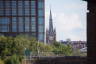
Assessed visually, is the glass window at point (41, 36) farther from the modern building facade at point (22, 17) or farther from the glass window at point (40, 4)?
the glass window at point (40, 4)

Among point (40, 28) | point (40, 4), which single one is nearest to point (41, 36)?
point (40, 28)

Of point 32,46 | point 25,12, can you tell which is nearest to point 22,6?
point 25,12

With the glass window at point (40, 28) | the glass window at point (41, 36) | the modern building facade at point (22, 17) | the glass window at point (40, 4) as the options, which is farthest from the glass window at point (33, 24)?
the glass window at point (40, 4)

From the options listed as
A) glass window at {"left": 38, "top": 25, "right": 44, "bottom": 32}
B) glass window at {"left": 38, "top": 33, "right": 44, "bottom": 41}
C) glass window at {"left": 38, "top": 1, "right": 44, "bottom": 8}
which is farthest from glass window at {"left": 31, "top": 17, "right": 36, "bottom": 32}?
glass window at {"left": 38, "top": 1, "right": 44, "bottom": 8}

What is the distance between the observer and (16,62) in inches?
1911

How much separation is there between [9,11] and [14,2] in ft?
11.0

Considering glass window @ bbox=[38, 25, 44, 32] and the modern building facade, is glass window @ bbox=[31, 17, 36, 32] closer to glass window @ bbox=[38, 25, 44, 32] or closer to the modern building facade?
the modern building facade

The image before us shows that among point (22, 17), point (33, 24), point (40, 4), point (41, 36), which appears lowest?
point (41, 36)

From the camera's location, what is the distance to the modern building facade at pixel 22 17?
120 meters

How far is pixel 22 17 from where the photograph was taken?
122m

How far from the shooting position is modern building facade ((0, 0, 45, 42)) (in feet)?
393

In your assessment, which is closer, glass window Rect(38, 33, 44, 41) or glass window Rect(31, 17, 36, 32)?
glass window Rect(38, 33, 44, 41)

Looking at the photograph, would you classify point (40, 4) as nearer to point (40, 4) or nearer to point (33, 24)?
point (40, 4)

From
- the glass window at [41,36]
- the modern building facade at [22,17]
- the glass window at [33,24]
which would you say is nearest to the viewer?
the glass window at [41,36]
